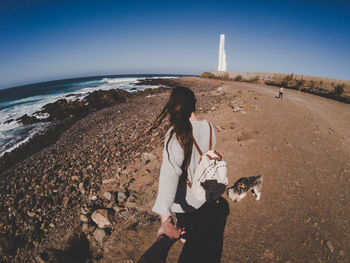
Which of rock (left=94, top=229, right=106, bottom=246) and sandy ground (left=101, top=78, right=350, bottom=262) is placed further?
rock (left=94, top=229, right=106, bottom=246)

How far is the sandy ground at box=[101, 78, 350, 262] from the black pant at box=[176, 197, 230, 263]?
0.11 metres

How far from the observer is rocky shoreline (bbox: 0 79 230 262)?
8.91 feet

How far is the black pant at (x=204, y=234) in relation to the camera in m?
1.95

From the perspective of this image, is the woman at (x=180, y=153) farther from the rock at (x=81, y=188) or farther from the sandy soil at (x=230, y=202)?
the rock at (x=81, y=188)

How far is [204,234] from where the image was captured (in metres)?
2.44

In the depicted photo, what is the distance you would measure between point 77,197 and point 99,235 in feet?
5.05

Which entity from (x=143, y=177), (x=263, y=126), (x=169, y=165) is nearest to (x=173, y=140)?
(x=169, y=165)

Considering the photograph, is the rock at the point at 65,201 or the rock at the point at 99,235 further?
the rock at the point at 65,201

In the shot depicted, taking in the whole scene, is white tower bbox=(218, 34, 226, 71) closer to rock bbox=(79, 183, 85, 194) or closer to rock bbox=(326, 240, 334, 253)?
rock bbox=(79, 183, 85, 194)

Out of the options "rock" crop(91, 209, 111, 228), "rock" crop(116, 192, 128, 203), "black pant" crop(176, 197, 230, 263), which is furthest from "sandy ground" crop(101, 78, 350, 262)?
"rock" crop(116, 192, 128, 203)

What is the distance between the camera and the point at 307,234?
2.29 meters

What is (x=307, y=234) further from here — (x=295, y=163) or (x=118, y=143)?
(x=118, y=143)

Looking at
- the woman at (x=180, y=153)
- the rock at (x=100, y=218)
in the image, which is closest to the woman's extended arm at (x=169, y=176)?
the woman at (x=180, y=153)

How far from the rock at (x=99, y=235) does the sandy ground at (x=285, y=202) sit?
0.52 feet
